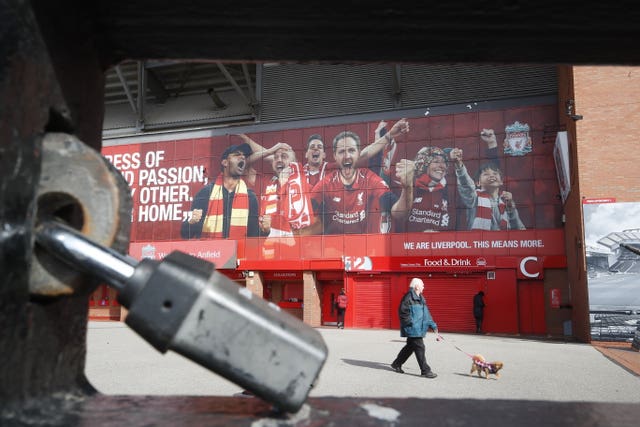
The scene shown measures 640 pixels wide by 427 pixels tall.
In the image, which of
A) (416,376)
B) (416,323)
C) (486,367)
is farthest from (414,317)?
(486,367)

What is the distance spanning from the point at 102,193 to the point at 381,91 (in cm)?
2828

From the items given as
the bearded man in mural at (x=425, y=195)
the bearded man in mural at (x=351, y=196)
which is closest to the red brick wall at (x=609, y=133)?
the bearded man in mural at (x=425, y=195)

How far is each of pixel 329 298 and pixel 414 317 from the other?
19077 mm

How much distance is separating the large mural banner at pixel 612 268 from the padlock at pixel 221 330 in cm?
1966

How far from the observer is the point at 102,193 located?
2.75 feet

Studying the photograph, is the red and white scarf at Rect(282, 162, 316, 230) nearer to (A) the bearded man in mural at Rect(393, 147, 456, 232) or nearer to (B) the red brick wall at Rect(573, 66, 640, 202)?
(A) the bearded man in mural at Rect(393, 147, 456, 232)

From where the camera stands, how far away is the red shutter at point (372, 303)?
26.6 metres

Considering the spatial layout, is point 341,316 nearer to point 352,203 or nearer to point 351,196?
point 352,203

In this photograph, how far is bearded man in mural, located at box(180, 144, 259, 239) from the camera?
95.1 feet

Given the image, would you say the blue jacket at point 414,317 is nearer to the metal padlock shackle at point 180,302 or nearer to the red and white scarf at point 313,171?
the metal padlock shackle at point 180,302

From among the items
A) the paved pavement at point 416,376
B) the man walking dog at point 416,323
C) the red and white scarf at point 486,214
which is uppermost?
the red and white scarf at point 486,214

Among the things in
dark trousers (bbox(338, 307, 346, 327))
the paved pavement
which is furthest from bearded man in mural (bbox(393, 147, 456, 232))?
the paved pavement

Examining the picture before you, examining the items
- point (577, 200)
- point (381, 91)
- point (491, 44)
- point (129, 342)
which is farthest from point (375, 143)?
point (491, 44)

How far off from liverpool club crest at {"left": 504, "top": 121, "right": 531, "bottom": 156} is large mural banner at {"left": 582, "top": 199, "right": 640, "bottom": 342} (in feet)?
23.5
